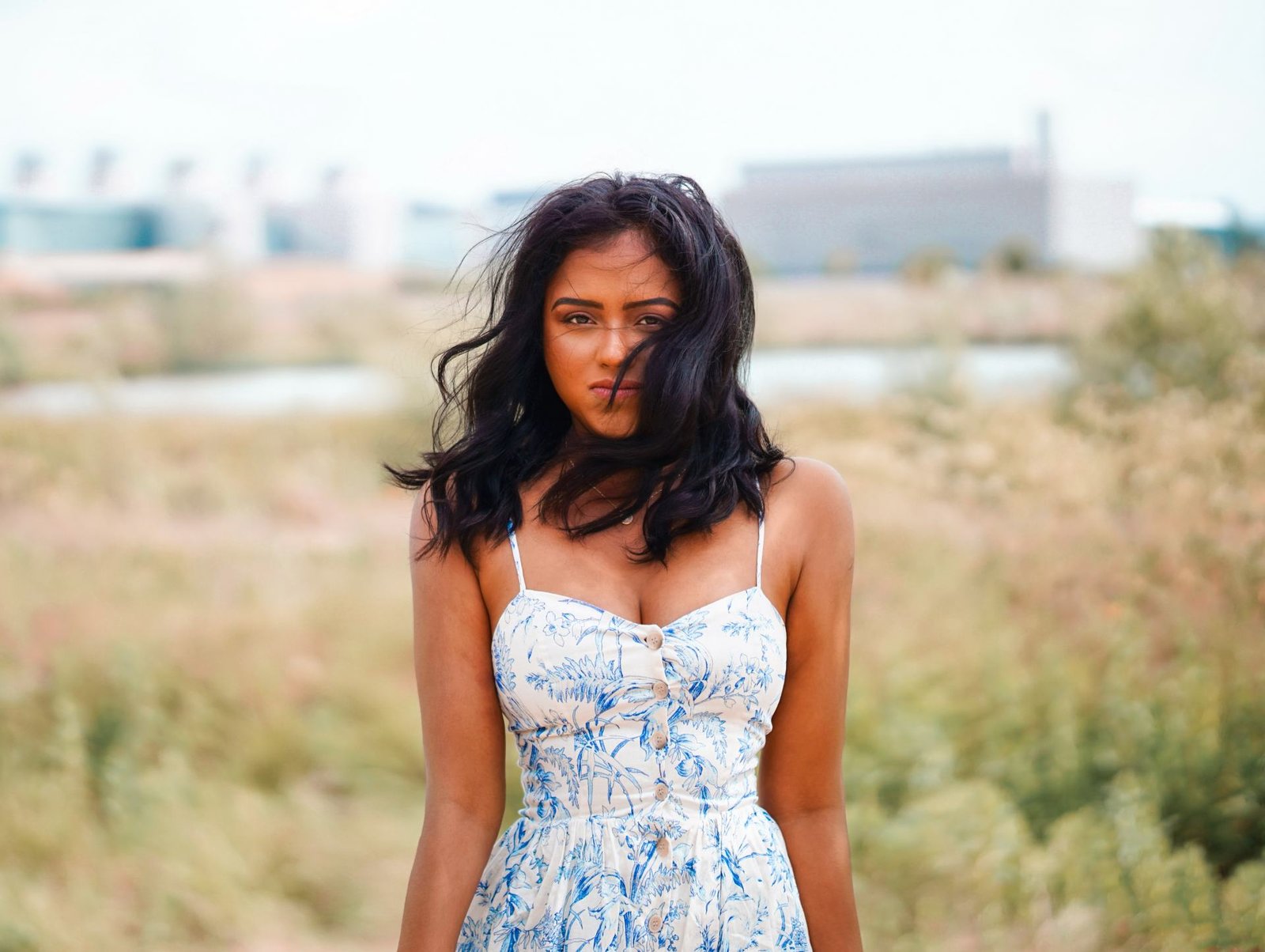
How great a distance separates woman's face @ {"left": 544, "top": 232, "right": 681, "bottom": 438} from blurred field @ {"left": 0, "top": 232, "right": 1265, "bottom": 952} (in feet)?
6.51

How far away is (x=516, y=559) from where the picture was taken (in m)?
1.49

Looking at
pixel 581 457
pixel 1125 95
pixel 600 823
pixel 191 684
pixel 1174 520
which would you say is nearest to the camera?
pixel 600 823

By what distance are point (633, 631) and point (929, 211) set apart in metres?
3.07

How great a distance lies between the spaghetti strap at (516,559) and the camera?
1473 millimetres

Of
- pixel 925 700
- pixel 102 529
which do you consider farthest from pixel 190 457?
pixel 925 700

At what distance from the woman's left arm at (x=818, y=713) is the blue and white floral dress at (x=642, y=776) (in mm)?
55

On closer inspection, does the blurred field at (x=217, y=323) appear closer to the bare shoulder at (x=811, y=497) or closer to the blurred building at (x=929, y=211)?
the blurred building at (x=929, y=211)

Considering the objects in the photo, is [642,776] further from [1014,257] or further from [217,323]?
[217,323]

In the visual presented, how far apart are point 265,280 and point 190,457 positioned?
75 centimetres

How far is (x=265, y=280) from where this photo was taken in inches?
184

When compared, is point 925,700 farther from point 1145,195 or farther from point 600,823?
point 600,823

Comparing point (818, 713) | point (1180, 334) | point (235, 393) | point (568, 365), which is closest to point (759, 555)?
point (818, 713)

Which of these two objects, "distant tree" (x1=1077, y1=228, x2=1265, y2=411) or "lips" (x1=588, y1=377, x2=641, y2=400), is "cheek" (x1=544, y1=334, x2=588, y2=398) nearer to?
"lips" (x1=588, y1=377, x2=641, y2=400)

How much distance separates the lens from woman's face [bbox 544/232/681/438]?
1480mm
